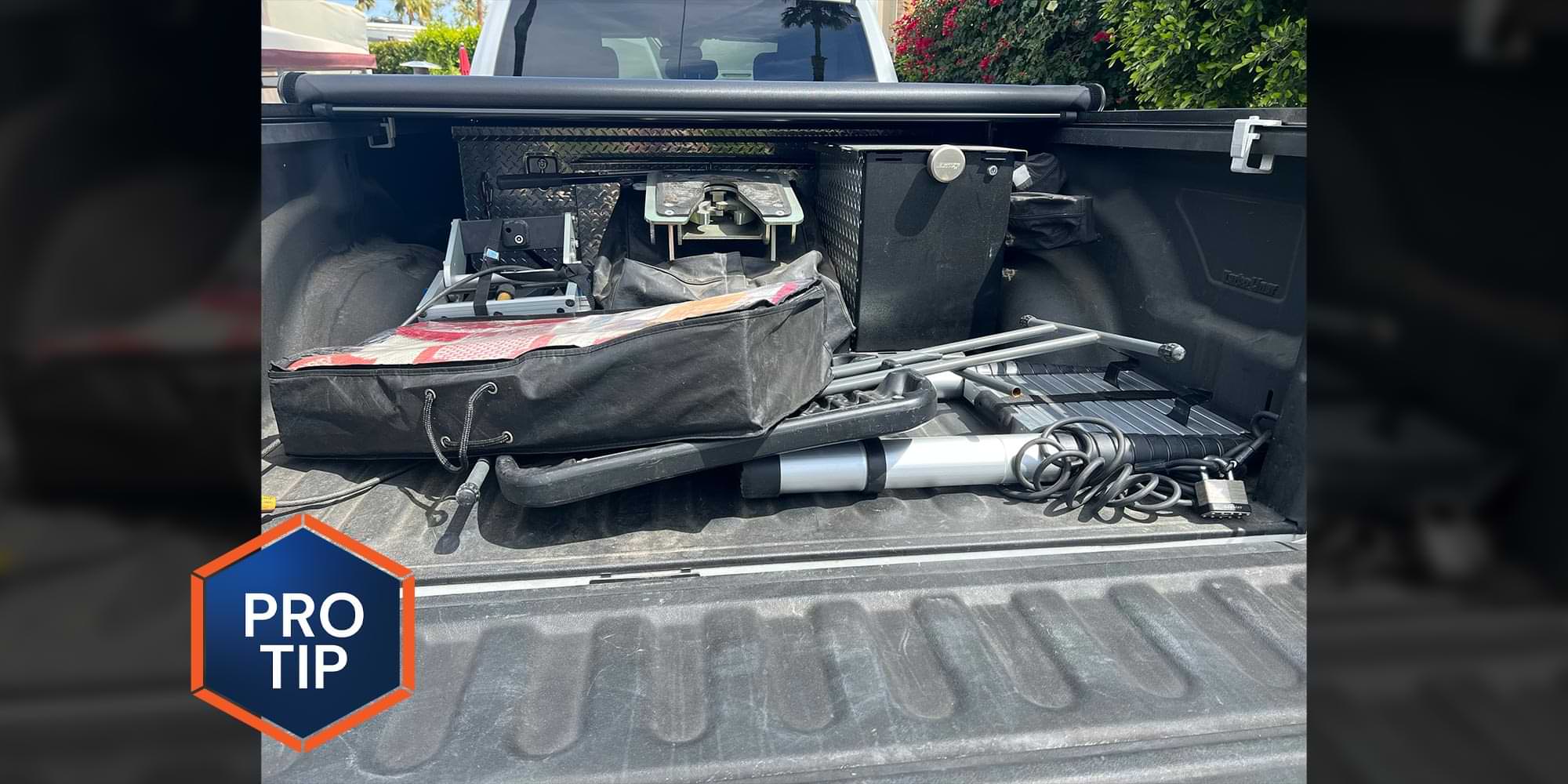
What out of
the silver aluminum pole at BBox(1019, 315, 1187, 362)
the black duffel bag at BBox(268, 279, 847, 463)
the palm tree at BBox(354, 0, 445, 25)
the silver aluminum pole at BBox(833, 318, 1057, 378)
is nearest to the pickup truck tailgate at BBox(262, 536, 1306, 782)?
the black duffel bag at BBox(268, 279, 847, 463)

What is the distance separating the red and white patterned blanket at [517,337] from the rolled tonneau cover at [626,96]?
0.72 meters

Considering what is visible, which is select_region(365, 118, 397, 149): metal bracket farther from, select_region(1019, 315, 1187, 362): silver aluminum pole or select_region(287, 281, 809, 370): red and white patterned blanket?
select_region(1019, 315, 1187, 362): silver aluminum pole

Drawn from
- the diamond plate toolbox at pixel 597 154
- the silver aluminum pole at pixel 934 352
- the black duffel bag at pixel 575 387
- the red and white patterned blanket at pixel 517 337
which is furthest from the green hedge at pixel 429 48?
the black duffel bag at pixel 575 387

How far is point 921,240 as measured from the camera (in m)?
2.69

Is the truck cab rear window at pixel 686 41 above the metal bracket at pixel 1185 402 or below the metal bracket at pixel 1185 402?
above

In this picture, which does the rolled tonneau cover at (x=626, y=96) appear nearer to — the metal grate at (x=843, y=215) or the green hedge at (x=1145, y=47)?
the metal grate at (x=843, y=215)

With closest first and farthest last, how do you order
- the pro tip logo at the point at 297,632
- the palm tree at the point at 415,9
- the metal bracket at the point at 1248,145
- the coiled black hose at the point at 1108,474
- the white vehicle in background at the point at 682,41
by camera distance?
the pro tip logo at the point at 297,632 → the coiled black hose at the point at 1108,474 → the metal bracket at the point at 1248,145 → the white vehicle in background at the point at 682,41 → the palm tree at the point at 415,9

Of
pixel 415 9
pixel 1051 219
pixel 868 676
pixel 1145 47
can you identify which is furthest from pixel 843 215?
pixel 415 9

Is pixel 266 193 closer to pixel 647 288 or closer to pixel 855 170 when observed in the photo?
pixel 647 288

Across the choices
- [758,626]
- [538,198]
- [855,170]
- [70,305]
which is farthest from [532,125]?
[70,305]

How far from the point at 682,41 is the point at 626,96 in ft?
3.41

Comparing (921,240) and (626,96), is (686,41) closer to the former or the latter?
(626,96)

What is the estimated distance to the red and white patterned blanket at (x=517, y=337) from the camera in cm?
178

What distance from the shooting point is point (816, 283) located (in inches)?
74.5
